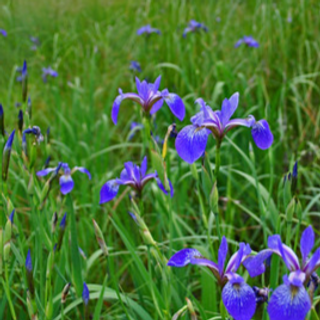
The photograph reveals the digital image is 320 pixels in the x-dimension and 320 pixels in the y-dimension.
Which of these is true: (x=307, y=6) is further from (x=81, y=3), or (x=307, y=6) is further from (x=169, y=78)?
(x=81, y=3)

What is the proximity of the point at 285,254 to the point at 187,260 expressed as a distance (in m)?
0.23

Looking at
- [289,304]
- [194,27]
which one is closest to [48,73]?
[194,27]

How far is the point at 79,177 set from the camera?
2.84m

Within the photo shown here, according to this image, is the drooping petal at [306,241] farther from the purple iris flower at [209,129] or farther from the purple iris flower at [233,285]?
the purple iris flower at [209,129]

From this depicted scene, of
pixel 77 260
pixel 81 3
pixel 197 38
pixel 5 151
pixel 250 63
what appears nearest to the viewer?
pixel 5 151

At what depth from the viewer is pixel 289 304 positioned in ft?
2.56

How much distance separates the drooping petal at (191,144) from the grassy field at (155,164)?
6.8 inches

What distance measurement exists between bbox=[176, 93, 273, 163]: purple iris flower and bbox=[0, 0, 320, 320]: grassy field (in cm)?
12

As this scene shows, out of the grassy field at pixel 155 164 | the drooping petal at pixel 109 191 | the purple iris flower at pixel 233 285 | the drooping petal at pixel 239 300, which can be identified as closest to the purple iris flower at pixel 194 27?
the grassy field at pixel 155 164

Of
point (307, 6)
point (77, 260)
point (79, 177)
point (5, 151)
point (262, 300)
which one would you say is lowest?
point (79, 177)

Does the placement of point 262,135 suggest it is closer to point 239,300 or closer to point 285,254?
point 285,254

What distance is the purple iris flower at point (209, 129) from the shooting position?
3.54 ft

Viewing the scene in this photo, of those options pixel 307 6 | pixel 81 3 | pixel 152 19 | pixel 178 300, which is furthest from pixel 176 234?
pixel 81 3

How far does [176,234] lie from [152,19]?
2964 mm
